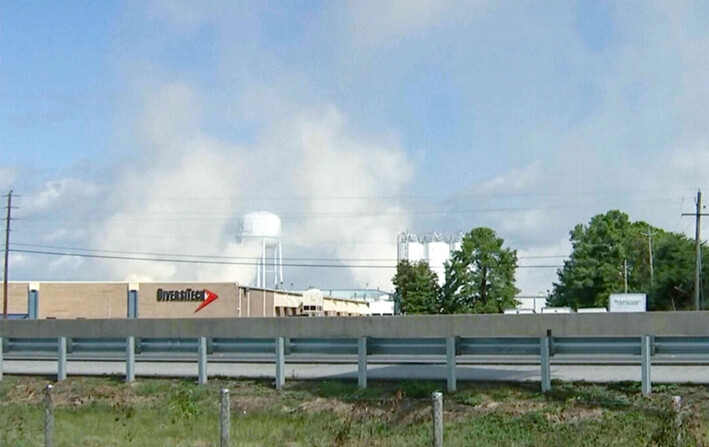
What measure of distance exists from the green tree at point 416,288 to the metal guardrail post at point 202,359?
83.5 m

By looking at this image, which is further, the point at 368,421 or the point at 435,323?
the point at 435,323

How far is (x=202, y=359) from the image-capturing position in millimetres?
18500

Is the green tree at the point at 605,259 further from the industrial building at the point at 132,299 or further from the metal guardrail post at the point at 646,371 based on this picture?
the metal guardrail post at the point at 646,371

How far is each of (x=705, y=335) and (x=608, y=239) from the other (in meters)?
86.5

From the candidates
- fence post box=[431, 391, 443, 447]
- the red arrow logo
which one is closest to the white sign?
the red arrow logo

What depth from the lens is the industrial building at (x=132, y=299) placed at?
80375mm

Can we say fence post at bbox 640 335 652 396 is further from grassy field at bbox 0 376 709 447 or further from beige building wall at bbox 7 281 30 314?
beige building wall at bbox 7 281 30 314

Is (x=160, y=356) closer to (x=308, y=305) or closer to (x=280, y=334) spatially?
(x=280, y=334)

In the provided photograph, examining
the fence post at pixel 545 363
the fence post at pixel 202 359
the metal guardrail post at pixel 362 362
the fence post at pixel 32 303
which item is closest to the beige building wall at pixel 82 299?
the fence post at pixel 32 303

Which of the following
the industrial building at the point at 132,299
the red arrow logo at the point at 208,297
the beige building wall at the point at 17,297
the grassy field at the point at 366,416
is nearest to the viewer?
the grassy field at the point at 366,416

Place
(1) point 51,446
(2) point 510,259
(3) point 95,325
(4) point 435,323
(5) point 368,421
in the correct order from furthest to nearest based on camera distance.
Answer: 1. (2) point 510,259
2. (3) point 95,325
3. (4) point 435,323
4. (5) point 368,421
5. (1) point 51,446

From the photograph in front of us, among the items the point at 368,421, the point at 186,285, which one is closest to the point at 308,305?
the point at 186,285

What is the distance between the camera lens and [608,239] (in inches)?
3920

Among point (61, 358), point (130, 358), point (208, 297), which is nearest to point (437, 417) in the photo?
point (130, 358)
